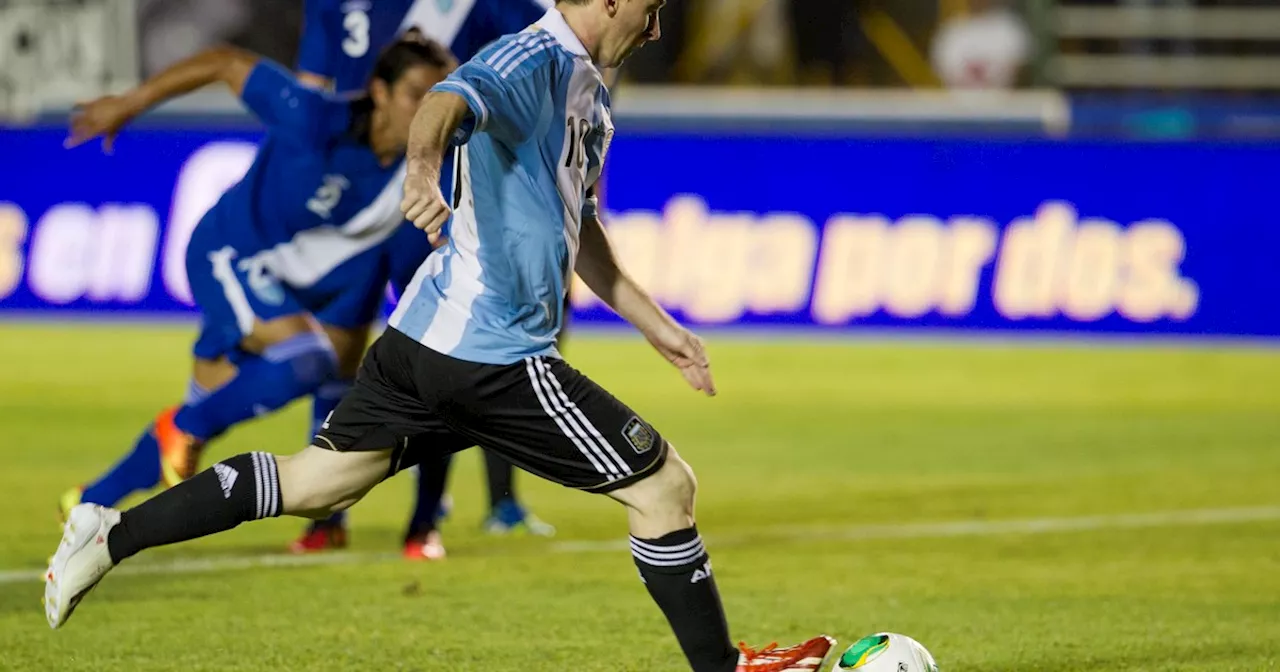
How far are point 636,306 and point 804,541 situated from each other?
2.81 metres

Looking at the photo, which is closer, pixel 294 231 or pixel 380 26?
pixel 294 231

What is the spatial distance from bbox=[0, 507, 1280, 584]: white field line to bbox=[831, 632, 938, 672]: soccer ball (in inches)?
104

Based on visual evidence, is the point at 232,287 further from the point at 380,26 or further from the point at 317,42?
the point at 380,26

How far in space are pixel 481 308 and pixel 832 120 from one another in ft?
35.9

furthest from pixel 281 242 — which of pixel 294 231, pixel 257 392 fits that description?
pixel 257 392

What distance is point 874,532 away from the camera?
7.85 meters

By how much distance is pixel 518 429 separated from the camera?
4641mm

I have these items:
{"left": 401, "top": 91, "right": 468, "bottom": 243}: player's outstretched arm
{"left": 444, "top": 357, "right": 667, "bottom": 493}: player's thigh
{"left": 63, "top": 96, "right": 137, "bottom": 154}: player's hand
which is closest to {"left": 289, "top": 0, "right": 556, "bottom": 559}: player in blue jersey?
{"left": 63, "top": 96, "right": 137, "bottom": 154}: player's hand

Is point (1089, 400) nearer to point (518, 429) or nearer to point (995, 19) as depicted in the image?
point (995, 19)

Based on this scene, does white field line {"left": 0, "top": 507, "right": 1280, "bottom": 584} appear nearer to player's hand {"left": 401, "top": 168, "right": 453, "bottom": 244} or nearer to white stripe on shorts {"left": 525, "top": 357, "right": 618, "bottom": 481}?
white stripe on shorts {"left": 525, "top": 357, "right": 618, "bottom": 481}

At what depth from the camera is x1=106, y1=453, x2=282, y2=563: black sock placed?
16.0 feet

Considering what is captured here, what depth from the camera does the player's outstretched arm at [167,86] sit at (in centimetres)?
674

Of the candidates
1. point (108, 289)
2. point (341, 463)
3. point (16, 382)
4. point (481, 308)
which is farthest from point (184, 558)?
point (108, 289)

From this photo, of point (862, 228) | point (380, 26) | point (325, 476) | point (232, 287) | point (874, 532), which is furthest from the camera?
point (862, 228)
